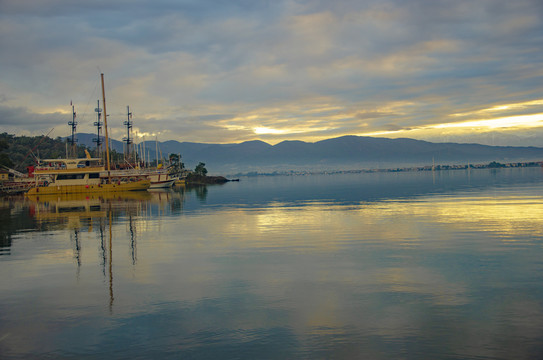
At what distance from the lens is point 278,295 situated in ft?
48.9

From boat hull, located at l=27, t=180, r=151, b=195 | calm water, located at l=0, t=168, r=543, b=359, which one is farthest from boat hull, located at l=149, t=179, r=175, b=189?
calm water, located at l=0, t=168, r=543, b=359

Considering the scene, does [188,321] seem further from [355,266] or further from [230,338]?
[355,266]

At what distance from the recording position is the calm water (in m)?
10.8

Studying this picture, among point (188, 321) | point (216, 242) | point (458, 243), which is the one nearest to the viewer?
point (188, 321)

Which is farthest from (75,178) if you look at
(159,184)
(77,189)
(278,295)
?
(278,295)

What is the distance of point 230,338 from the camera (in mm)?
11297

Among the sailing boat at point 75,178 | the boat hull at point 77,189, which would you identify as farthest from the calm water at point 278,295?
the sailing boat at point 75,178

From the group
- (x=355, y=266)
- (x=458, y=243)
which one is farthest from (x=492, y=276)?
(x=458, y=243)

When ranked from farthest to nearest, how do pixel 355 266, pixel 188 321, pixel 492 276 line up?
1. pixel 355 266
2. pixel 492 276
3. pixel 188 321

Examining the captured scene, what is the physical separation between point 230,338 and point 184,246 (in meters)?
14.5

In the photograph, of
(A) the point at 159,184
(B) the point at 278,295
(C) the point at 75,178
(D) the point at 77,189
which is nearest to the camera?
(B) the point at 278,295

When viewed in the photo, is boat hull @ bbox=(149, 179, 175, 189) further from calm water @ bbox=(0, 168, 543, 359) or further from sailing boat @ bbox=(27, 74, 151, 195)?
calm water @ bbox=(0, 168, 543, 359)

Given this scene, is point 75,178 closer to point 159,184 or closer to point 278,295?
point 159,184

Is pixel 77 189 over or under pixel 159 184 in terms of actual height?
under
